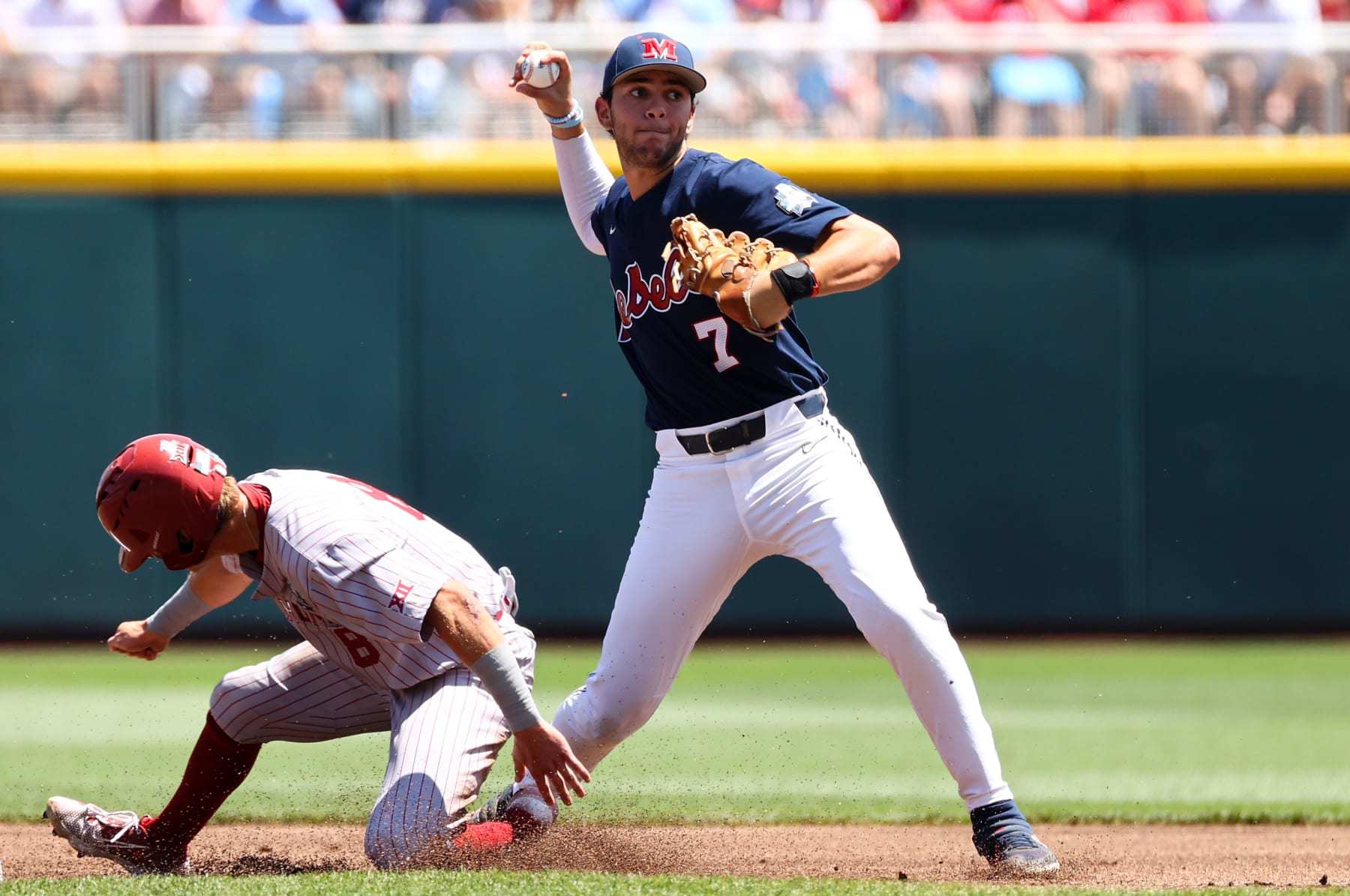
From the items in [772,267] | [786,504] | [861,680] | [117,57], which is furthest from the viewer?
[117,57]

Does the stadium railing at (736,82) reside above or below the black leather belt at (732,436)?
above

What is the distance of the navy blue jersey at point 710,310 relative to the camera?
3666 mm

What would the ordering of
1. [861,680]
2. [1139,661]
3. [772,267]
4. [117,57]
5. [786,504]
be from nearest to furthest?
[772,267], [786,504], [861,680], [1139,661], [117,57]

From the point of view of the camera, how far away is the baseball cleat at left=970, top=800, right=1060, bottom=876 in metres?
3.57

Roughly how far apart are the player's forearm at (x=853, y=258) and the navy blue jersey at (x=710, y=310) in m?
0.10

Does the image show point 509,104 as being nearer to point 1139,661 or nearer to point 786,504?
point 1139,661

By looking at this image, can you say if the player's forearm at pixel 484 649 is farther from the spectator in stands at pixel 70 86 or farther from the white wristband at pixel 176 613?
the spectator in stands at pixel 70 86

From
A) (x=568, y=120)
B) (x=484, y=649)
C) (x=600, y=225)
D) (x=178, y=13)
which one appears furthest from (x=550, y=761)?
(x=178, y=13)

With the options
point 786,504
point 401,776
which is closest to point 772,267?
point 786,504

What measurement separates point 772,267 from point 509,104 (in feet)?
17.9

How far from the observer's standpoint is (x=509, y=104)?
8555 millimetres

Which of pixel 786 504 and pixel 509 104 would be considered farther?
pixel 509 104

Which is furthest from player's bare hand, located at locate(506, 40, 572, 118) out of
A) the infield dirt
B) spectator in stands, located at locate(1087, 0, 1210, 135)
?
spectator in stands, located at locate(1087, 0, 1210, 135)

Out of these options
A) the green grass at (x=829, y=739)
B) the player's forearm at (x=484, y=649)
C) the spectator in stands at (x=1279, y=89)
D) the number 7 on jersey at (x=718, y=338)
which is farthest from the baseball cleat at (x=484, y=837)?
the spectator in stands at (x=1279, y=89)
